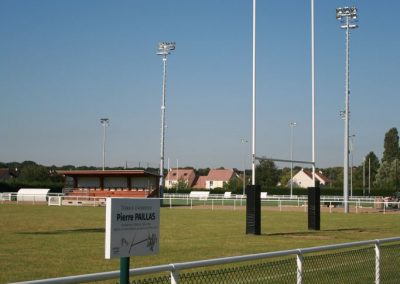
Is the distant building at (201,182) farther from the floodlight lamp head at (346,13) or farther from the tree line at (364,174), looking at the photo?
the floodlight lamp head at (346,13)

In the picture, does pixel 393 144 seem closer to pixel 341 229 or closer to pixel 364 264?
pixel 341 229

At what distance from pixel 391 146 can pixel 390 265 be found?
112 meters

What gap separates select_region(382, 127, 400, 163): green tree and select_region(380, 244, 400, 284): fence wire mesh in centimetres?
11060

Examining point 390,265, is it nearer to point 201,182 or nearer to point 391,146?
point 391,146

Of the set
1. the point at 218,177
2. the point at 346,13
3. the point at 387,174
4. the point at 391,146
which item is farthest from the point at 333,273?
the point at 218,177

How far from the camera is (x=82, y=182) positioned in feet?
196

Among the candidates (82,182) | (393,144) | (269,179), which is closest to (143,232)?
(82,182)

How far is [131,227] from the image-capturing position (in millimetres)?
4727

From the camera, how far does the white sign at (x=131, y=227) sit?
451 centimetres

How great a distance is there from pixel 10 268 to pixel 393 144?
112377mm

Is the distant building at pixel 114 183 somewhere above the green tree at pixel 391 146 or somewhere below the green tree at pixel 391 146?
below

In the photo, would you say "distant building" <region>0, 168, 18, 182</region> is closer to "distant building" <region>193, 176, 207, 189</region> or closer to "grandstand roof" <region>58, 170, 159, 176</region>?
"distant building" <region>193, 176, 207, 189</region>

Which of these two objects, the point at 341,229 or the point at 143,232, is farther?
the point at 341,229

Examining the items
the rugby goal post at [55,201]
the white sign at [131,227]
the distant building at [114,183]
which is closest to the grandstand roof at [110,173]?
the distant building at [114,183]
